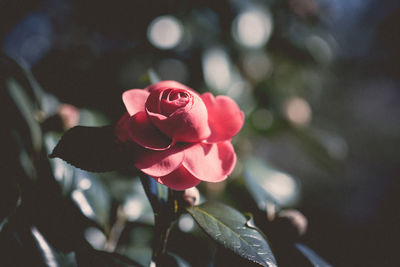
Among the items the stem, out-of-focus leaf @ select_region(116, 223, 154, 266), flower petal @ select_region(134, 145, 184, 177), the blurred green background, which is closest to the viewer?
flower petal @ select_region(134, 145, 184, 177)

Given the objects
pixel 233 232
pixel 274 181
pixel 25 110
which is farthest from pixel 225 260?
pixel 274 181

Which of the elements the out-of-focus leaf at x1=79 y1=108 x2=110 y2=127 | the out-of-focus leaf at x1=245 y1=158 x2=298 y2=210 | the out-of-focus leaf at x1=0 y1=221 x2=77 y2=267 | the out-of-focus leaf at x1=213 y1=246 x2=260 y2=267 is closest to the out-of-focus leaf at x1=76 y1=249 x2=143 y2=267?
the out-of-focus leaf at x1=0 y1=221 x2=77 y2=267

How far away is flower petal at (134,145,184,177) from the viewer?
0.42 metres

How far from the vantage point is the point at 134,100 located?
0.47 m

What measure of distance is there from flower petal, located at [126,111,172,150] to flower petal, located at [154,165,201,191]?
37 millimetres

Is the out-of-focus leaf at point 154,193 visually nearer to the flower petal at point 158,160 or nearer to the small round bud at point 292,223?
the flower petal at point 158,160

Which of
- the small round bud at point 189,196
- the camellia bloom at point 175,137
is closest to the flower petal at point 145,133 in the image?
the camellia bloom at point 175,137

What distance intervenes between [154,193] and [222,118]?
0.54ft

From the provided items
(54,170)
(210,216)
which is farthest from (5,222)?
(210,216)

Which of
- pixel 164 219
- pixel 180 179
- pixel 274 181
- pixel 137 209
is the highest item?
pixel 180 179

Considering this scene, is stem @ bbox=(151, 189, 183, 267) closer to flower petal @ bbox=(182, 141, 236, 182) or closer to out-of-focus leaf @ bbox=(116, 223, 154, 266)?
flower petal @ bbox=(182, 141, 236, 182)

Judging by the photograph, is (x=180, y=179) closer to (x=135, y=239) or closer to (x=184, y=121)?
(x=184, y=121)

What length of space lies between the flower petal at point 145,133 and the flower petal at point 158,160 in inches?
0.4

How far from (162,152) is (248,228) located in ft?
0.61
